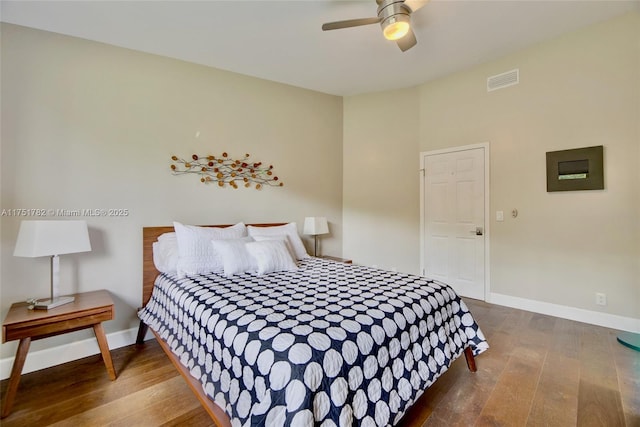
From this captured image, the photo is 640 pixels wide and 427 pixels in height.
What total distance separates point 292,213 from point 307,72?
1.76 metres

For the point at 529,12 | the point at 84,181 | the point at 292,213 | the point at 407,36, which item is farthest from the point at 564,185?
the point at 84,181

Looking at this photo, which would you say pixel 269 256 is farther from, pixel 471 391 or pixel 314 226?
pixel 471 391

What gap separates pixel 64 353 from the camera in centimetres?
231

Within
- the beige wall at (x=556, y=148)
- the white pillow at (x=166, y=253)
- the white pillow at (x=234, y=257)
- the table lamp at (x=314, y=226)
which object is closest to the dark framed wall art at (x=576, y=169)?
the beige wall at (x=556, y=148)

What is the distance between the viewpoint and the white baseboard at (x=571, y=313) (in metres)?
2.66

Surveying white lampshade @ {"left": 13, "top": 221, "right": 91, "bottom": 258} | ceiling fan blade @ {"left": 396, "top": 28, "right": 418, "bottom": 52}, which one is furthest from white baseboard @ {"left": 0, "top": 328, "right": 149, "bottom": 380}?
ceiling fan blade @ {"left": 396, "top": 28, "right": 418, "bottom": 52}

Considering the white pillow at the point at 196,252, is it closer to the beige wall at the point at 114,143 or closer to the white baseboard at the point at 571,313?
the beige wall at the point at 114,143

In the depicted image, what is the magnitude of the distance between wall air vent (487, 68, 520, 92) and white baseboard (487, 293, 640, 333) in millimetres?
2497

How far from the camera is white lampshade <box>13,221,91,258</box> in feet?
6.32

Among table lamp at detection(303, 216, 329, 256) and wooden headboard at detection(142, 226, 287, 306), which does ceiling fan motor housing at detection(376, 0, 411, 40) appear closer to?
table lamp at detection(303, 216, 329, 256)

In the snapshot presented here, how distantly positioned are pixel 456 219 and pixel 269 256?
260cm

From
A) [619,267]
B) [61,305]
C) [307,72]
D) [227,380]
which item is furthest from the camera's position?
[307,72]

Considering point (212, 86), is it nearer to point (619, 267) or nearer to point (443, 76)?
point (443, 76)

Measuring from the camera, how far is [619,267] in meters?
2.70
